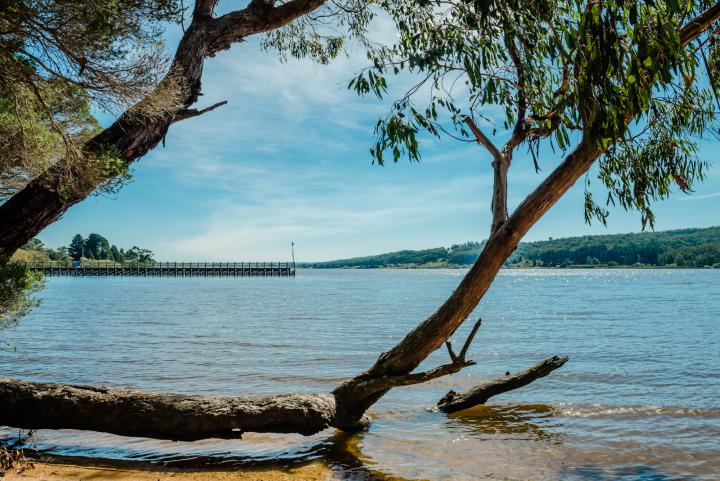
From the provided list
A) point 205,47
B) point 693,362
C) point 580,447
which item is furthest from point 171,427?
point 693,362

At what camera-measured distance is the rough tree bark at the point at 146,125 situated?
21.0 ft

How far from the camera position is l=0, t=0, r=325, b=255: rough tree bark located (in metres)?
6.40

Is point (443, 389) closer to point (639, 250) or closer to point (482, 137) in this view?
point (482, 137)

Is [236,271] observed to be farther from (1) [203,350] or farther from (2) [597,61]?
(2) [597,61]

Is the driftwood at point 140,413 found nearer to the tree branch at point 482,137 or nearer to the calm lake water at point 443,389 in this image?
the calm lake water at point 443,389

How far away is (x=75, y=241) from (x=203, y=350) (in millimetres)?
170853

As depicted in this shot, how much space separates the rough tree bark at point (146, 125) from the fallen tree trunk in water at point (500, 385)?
560 centimetres

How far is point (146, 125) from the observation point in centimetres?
667

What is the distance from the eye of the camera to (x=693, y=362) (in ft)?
49.9

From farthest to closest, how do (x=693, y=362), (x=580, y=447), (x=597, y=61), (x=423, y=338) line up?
(x=693, y=362), (x=580, y=447), (x=423, y=338), (x=597, y=61)

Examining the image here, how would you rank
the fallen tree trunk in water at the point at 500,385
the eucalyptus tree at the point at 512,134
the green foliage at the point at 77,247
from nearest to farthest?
Answer: 1. the eucalyptus tree at the point at 512,134
2. the fallen tree trunk in water at the point at 500,385
3. the green foliage at the point at 77,247

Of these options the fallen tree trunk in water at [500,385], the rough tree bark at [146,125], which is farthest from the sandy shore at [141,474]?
the fallen tree trunk in water at [500,385]

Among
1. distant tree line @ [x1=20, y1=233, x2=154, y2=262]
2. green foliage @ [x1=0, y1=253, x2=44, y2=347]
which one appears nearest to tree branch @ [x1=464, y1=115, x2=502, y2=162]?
green foliage @ [x1=0, y1=253, x2=44, y2=347]

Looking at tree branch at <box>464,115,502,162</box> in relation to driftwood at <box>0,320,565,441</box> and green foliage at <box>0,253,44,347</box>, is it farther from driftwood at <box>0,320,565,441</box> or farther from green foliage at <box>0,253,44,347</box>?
green foliage at <box>0,253,44,347</box>
